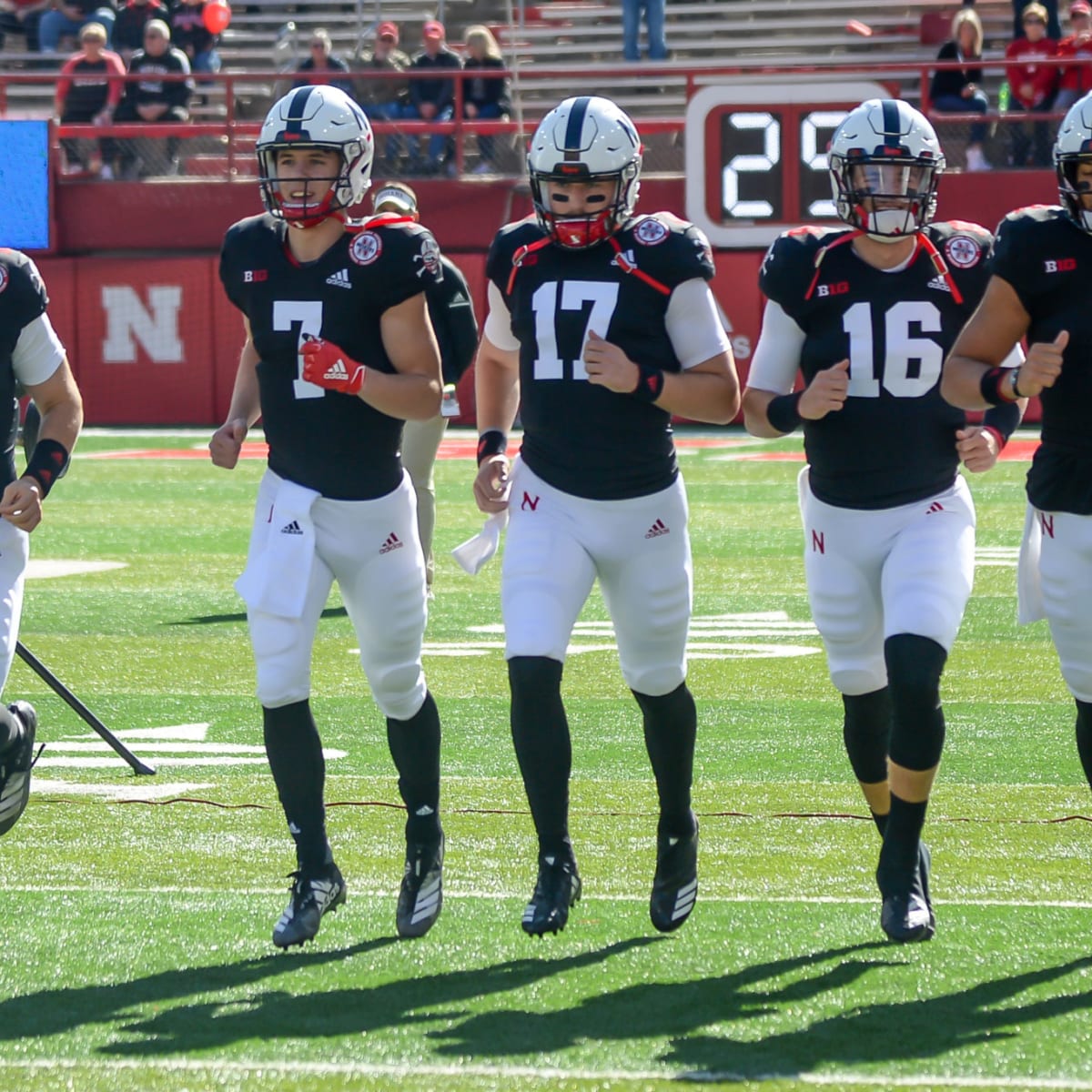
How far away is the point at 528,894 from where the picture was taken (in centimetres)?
509

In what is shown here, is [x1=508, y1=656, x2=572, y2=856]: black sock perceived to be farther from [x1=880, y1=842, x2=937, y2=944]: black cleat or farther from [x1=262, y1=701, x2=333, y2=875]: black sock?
[x1=880, y1=842, x2=937, y2=944]: black cleat

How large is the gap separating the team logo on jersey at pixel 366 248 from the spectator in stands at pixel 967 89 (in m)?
14.4

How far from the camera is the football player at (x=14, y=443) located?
4781 millimetres

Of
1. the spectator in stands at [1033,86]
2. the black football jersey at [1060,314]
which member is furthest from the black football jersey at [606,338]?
the spectator in stands at [1033,86]

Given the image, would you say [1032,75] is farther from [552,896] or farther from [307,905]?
[307,905]

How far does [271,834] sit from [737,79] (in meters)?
12.1

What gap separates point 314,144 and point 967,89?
14641 mm

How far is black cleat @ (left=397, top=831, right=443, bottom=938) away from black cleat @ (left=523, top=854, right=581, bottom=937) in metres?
0.24

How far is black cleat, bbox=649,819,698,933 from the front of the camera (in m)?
4.66

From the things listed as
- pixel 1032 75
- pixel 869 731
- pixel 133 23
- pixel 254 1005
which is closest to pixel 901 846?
pixel 869 731

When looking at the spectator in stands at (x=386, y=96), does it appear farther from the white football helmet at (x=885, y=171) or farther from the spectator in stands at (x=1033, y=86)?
the white football helmet at (x=885, y=171)

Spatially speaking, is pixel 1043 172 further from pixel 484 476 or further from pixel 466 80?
pixel 484 476

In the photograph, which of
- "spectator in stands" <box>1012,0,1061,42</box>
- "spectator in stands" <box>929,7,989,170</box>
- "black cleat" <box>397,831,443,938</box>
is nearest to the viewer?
"black cleat" <box>397,831,443,938</box>

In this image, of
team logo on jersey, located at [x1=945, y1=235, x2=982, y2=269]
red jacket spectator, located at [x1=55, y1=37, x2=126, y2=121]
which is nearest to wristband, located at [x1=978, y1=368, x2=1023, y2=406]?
team logo on jersey, located at [x1=945, y1=235, x2=982, y2=269]
